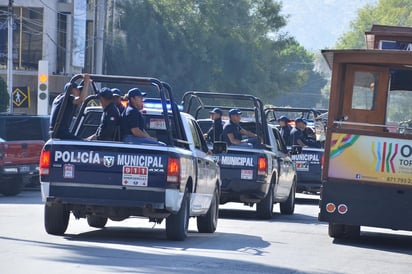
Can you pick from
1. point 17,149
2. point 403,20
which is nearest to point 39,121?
point 17,149

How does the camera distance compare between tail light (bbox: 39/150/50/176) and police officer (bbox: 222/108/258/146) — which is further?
police officer (bbox: 222/108/258/146)

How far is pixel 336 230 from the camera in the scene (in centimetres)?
1591

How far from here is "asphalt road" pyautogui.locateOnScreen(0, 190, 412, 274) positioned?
1111 cm

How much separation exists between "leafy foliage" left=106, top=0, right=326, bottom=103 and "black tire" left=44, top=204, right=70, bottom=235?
51883 mm

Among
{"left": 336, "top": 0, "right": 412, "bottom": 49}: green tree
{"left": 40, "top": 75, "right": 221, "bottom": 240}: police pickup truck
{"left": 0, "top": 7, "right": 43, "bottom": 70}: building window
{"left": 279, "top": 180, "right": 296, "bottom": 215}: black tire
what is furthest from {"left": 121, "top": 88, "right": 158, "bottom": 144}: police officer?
{"left": 336, "top": 0, "right": 412, "bottom": 49}: green tree

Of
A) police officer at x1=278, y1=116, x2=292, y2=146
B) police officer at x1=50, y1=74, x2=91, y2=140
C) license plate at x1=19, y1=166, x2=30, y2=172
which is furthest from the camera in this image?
police officer at x1=278, y1=116, x2=292, y2=146

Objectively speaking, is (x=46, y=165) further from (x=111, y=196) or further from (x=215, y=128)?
(x=215, y=128)

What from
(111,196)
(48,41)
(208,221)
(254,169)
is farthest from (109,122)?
(48,41)

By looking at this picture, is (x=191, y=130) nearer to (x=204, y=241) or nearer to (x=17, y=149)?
(x=204, y=241)

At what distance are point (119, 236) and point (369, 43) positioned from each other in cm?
528

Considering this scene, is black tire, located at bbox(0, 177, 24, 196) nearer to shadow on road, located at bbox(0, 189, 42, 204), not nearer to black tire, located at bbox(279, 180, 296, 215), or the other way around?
shadow on road, located at bbox(0, 189, 42, 204)

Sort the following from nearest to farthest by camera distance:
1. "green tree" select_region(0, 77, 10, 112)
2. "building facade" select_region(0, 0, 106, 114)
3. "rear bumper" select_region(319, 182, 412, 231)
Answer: "rear bumper" select_region(319, 182, 412, 231), "green tree" select_region(0, 77, 10, 112), "building facade" select_region(0, 0, 106, 114)

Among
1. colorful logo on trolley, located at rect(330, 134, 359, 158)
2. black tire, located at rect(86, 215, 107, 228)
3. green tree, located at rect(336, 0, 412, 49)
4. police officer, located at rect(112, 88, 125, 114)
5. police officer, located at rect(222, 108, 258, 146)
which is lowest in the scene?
black tire, located at rect(86, 215, 107, 228)

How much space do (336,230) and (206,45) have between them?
56.9 meters
